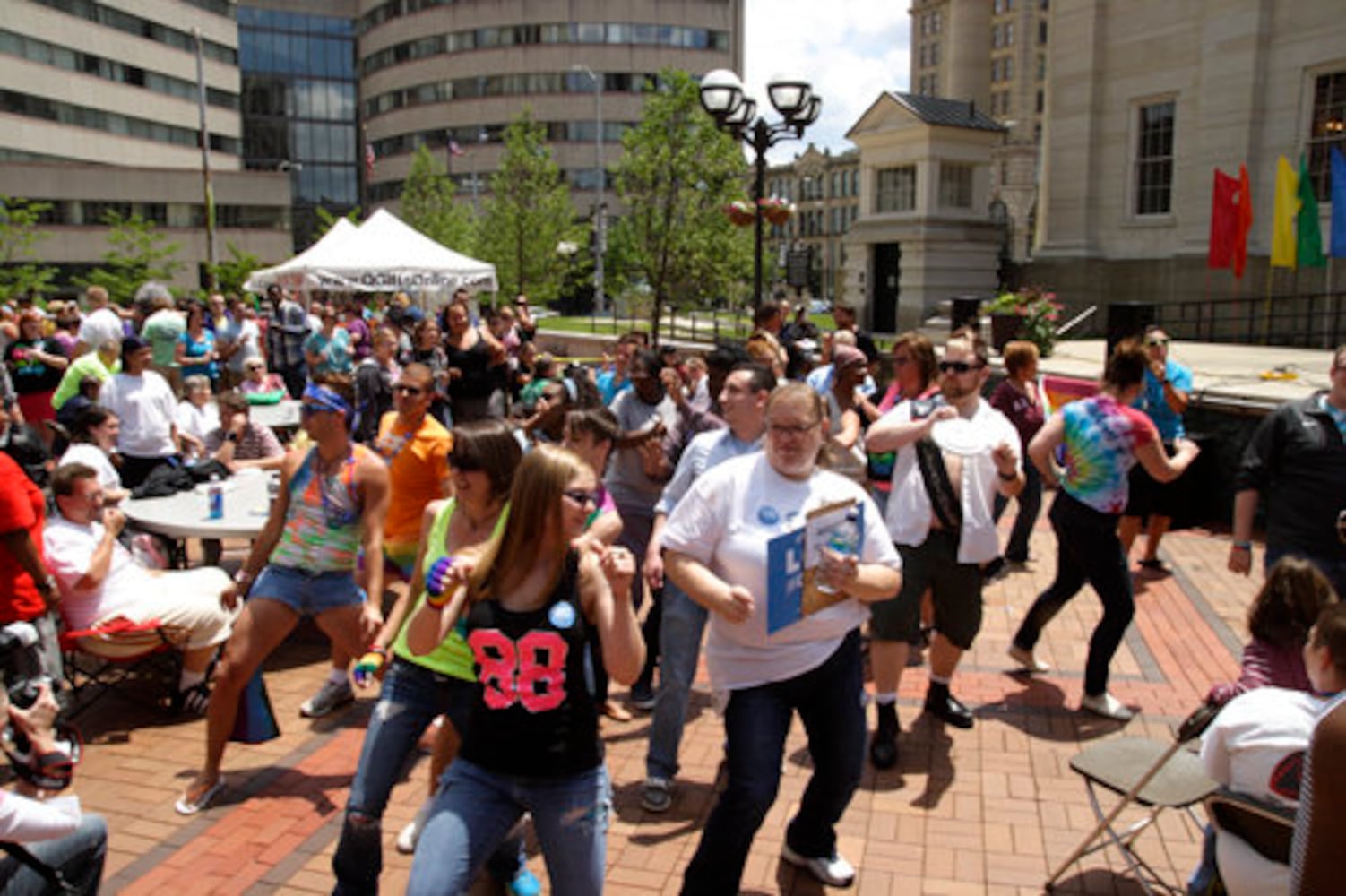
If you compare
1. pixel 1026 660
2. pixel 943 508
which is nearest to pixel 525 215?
pixel 1026 660

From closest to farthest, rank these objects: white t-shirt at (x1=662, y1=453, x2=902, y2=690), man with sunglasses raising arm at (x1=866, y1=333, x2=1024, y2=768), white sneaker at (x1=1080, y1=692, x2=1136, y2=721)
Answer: white t-shirt at (x1=662, y1=453, x2=902, y2=690)
man with sunglasses raising arm at (x1=866, y1=333, x2=1024, y2=768)
white sneaker at (x1=1080, y1=692, x2=1136, y2=721)

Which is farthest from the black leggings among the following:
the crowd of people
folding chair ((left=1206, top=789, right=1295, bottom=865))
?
folding chair ((left=1206, top=789, right=1295, bottom=865))

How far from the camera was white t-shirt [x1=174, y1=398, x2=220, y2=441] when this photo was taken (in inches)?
356

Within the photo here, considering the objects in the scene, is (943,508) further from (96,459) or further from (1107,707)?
(96,459)

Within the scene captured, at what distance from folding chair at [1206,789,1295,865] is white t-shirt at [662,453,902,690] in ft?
4.30

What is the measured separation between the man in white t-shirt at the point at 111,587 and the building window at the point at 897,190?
20.4 meters

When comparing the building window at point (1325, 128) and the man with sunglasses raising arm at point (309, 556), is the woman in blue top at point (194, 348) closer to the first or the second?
the man with sunglasses raising arm at point (309, 556)

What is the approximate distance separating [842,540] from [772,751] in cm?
78

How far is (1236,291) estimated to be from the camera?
2022 centimetres

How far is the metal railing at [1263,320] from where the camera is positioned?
18.6m

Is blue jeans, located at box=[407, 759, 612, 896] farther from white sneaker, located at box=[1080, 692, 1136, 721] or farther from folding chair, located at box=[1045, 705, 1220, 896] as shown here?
white sneaker, located at box=[1080, 692, 1136, 721]

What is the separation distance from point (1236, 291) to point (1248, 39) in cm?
484

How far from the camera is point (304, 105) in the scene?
88375mm

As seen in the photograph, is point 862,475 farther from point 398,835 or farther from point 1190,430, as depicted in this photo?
point 1190,430
